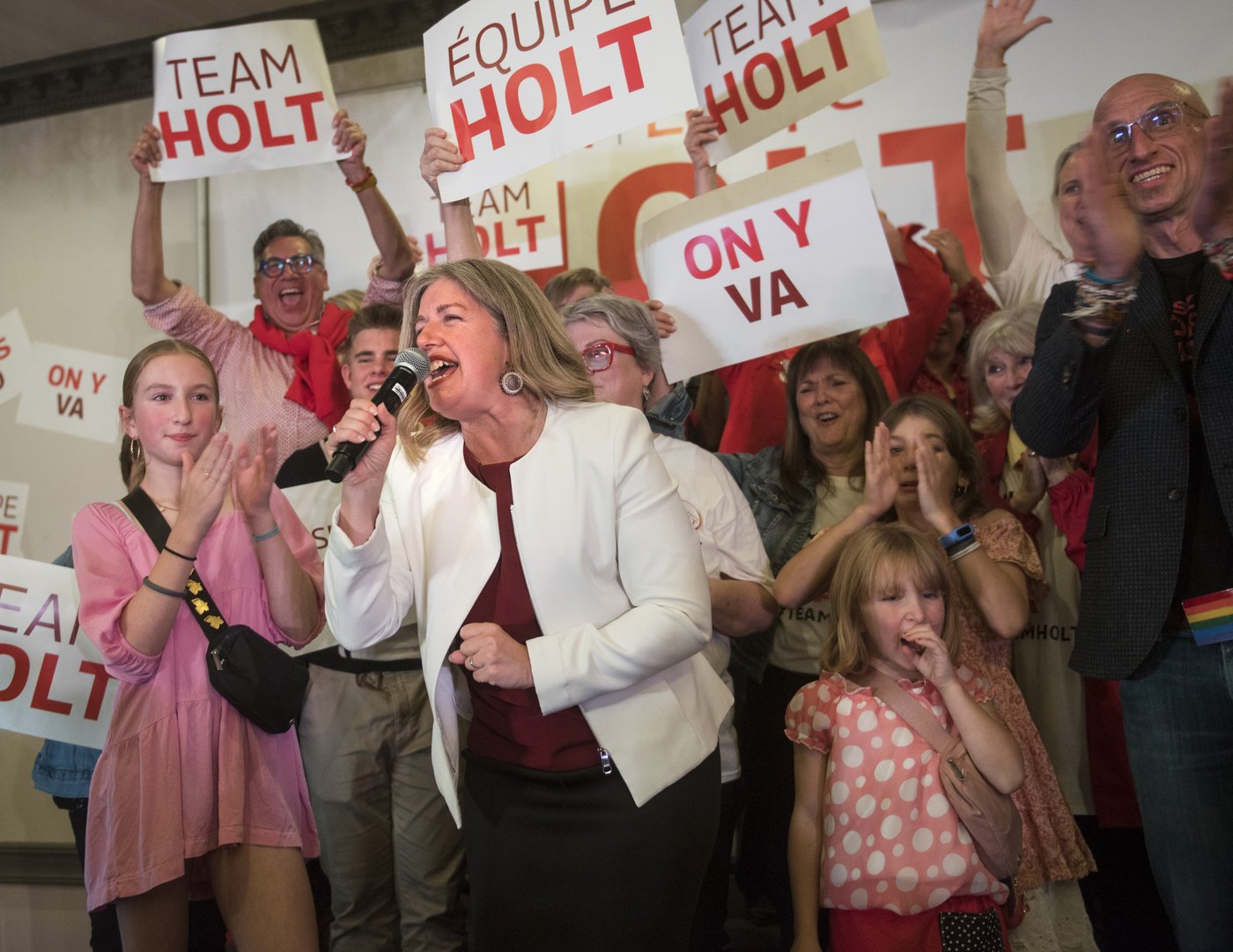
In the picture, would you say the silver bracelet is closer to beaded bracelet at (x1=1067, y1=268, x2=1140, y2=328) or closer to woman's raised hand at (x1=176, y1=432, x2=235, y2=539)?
beaded bracelet at (x1=1067, y1=268, x2=1140, y2=328)

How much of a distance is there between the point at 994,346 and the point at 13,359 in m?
4.70

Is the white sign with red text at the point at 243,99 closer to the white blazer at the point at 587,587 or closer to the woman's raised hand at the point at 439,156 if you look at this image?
the woman's raised hand at the point at 439,156

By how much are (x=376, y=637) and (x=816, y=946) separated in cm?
120

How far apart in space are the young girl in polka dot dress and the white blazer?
593 millimetres

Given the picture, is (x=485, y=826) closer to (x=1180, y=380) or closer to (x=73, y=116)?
(x=1180, y=380)

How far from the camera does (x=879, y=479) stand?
9.07 feet

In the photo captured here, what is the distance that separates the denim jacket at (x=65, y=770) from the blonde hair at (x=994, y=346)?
8.42ft

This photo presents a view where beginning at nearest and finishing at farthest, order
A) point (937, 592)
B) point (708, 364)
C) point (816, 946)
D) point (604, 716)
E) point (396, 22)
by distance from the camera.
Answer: point (604, 716) → point (816, 946) → point (937, 592) → point (708, 364) → point (396, 22)

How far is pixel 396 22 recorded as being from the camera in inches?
201

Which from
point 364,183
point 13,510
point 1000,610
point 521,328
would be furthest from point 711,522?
point 13,510

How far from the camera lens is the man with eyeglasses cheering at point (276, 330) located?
139 inches

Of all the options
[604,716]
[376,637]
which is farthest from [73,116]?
[604,716]

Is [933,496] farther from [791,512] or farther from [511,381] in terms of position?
[511,381]

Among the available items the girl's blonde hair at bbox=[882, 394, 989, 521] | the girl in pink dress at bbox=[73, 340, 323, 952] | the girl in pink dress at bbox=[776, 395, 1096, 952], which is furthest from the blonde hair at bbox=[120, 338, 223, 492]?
the girl's blonde hair at bbox=[882, 394, 989, 521]
